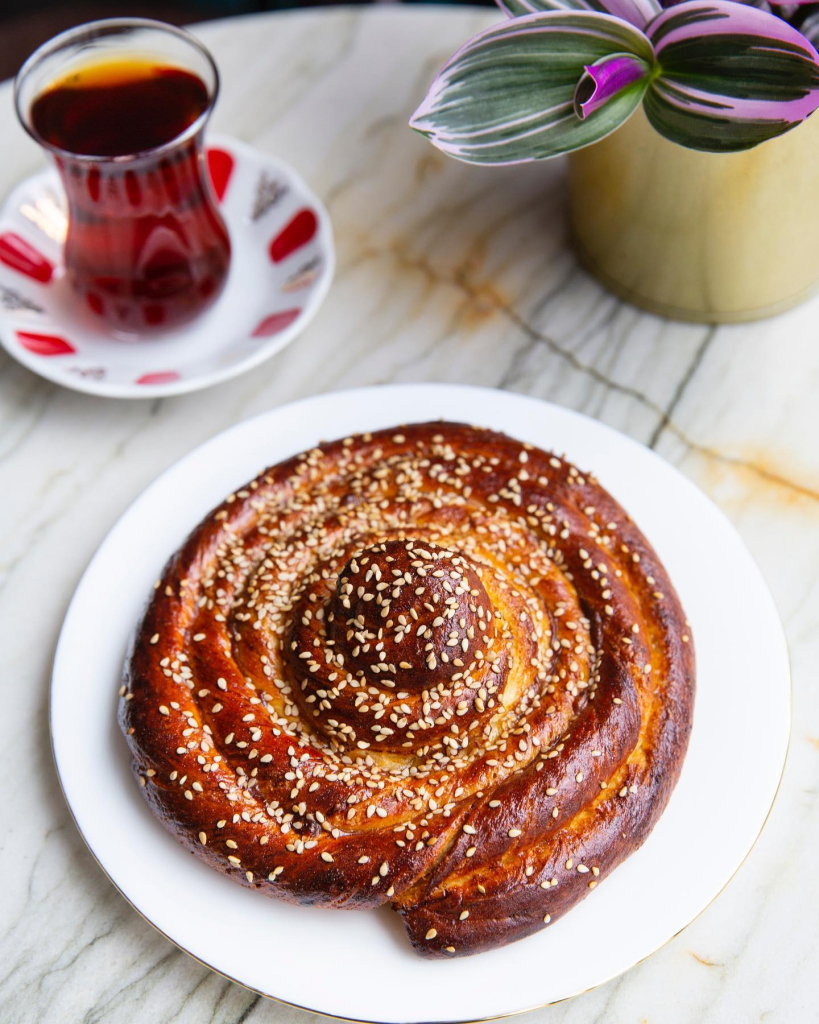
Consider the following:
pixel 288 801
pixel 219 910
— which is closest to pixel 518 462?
pixel 288 801

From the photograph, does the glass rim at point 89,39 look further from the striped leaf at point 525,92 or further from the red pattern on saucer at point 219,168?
the striped leaf at point 525,92

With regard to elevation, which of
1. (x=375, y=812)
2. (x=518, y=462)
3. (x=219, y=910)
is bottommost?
(x=219, y=910)

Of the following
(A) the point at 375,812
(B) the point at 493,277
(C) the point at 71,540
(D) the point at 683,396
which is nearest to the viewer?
(A) the point at 375,812

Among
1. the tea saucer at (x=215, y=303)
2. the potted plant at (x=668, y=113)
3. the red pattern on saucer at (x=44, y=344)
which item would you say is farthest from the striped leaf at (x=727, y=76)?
the red pattern on saucer at (x=44, y=344)

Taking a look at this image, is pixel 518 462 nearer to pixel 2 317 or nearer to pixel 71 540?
pixel 71 540

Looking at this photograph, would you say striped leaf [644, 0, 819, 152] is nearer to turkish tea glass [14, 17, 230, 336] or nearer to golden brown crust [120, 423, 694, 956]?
golden brown crust [120, 423, 694, 956]

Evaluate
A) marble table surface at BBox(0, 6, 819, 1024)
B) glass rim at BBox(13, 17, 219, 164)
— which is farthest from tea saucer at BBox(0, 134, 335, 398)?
glass rim at BBox(13, 17, 219, 164)

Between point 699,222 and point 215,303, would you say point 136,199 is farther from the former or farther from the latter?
point 699,222
